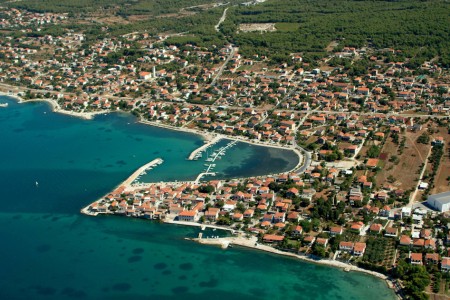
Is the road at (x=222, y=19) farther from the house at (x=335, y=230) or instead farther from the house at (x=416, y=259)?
the house at (x=416, y=259)

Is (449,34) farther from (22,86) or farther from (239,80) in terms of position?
(22,86)

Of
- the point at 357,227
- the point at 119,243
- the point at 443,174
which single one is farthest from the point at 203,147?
the point at 443,174

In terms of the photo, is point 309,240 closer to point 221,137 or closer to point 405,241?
point 405,241

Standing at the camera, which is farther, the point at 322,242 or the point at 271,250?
the point at 271,250

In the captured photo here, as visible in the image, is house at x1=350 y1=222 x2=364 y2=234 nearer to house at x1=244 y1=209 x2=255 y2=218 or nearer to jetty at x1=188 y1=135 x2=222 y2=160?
house at x1=244 y1=209 x2=255 y2=218

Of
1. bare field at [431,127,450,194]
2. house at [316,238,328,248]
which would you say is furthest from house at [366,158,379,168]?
house at [316,238,328,248]

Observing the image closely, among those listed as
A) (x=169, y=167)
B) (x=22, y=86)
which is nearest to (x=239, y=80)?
(x=169, y=167)

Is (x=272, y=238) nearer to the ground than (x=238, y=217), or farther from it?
nearer to the ground
